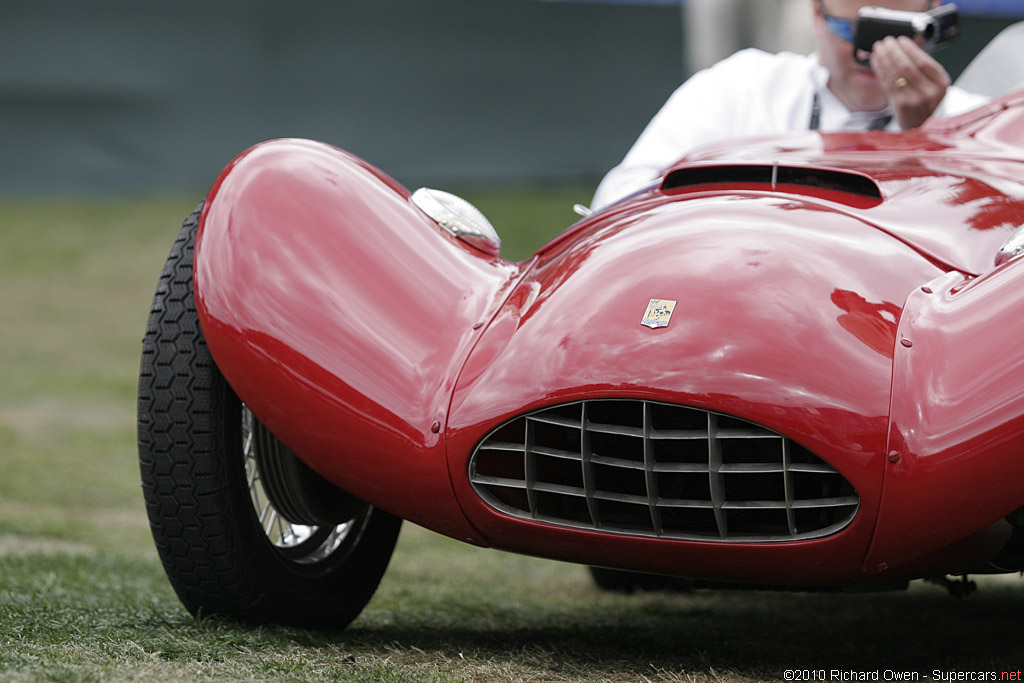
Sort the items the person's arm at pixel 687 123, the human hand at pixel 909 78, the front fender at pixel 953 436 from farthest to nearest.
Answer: the person's arm at pixel 687 123 < the human hand at pixel 909 78 < the front fender at pixel 953 436

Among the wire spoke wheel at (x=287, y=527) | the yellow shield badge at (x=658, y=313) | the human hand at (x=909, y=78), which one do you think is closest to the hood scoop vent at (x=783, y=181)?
the yellow shield badge at (x=658, y=313)

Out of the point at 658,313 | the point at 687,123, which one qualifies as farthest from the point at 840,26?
the point at 658,313

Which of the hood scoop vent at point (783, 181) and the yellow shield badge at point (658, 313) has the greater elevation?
the hood scoop vent at point (783, 181)

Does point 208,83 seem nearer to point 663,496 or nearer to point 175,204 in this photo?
point 175,204

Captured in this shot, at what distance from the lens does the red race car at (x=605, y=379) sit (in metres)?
1.77

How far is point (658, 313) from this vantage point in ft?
6.18

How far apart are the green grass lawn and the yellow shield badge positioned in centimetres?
53

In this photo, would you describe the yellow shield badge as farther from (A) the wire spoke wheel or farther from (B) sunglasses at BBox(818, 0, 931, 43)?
(B) sunglasses at BBox(818, 0, 931, 43)

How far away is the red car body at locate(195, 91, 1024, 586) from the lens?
1.75 m

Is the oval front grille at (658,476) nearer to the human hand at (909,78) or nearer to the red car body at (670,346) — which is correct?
the red car body at (670,346)

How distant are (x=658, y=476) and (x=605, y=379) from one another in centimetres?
18

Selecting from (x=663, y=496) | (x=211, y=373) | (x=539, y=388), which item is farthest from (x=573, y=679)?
(x=211, y=373)

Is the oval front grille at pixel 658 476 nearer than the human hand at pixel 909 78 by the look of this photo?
Yes

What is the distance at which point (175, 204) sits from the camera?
37.9 feet
